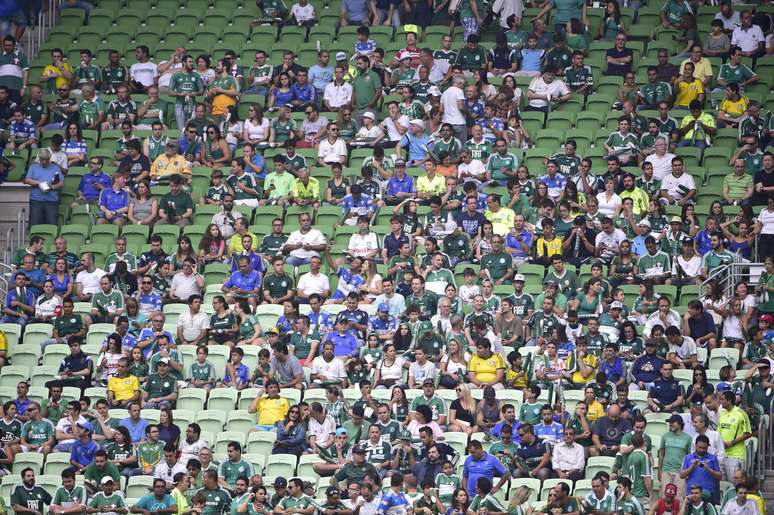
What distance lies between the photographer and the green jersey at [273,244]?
85.7 ft

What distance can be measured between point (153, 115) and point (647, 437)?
1115 centimetres

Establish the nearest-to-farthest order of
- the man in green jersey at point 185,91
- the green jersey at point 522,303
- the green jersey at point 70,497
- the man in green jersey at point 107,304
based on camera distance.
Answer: the green jersey at point 70,497
the green jersey at point 522,303
the man in green jersey at point 107,304
the man in green jersey at point 185,91

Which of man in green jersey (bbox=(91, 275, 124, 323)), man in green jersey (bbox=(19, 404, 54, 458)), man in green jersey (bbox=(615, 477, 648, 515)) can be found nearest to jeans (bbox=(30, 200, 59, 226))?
man in green jersey (bbox=(91, 275, 124, 323))

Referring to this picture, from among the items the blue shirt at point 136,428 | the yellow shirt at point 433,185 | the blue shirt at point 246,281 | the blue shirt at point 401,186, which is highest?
the yellow shirt at point 433,185

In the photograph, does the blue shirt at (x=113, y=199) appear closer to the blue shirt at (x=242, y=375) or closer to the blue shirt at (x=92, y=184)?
the blue shirt at (x=92, y=184)

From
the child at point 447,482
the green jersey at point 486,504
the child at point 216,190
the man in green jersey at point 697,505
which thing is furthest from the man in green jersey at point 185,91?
the man in green jersey at point 697,505

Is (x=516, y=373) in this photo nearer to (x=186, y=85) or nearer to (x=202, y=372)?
(x=202, y=372)

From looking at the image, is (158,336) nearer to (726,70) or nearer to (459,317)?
(459,317)

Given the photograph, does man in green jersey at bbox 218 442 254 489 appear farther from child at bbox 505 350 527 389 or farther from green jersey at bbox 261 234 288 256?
green jersey at bbox 261 234 288 256

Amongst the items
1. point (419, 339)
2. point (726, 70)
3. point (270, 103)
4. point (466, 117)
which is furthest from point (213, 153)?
point (726, 70)

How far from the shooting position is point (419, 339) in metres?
23.9

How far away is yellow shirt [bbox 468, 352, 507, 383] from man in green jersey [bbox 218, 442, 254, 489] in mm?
3317

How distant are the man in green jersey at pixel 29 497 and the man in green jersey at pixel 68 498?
0.23m

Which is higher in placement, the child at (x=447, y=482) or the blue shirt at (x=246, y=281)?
the blue shirt at (x=246, y=281)
